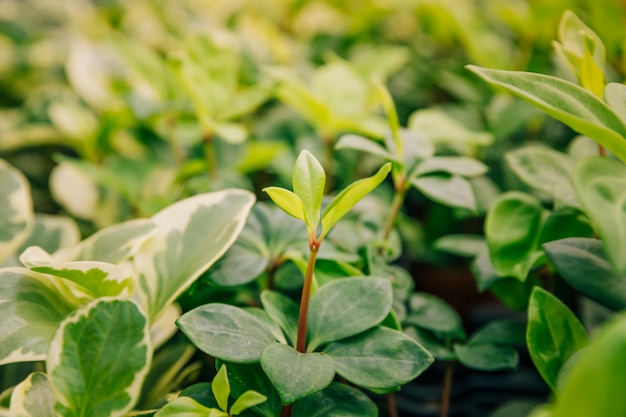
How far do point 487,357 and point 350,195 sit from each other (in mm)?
229

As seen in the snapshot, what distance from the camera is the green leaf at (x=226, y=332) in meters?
0.36

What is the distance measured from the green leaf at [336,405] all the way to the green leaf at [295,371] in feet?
0.15

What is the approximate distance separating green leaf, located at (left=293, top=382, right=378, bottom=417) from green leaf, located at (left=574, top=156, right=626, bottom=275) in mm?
201

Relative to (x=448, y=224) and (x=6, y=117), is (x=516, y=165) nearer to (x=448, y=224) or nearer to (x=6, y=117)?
(x=448, y=224)

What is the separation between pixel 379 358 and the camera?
0.38 m

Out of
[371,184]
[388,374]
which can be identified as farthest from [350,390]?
[371,184]

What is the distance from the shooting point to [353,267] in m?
0.47

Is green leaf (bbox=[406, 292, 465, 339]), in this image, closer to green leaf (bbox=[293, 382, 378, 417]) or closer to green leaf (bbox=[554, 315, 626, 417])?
green leaf (bbox=[293, 382, 378, 417])

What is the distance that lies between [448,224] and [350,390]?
351mm

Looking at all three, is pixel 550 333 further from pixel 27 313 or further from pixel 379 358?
pixel 27 313

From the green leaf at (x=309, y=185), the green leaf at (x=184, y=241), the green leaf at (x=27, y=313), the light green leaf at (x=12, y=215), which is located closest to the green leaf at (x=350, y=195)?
the green leaf at (x=309, y=185)

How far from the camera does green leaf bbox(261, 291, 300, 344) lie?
422 millimetres

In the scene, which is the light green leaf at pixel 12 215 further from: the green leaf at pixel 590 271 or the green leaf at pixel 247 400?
the green leaf at pixel 590 271

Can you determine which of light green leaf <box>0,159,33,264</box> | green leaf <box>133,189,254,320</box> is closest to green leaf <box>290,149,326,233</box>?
green leaf <box>133,189,254,320</box>
